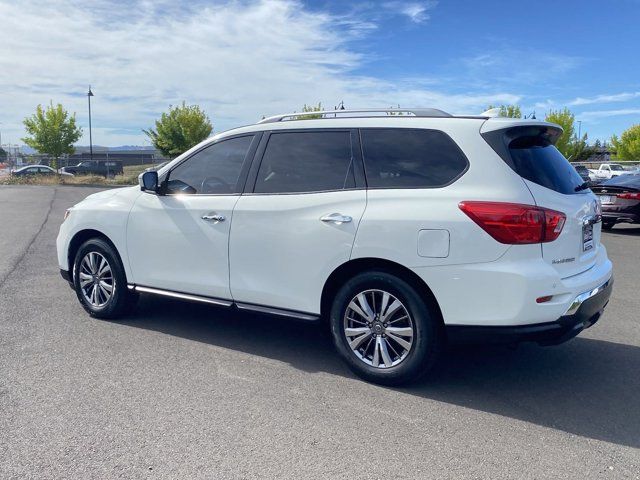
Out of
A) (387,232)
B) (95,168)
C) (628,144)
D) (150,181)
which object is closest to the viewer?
(387,232)

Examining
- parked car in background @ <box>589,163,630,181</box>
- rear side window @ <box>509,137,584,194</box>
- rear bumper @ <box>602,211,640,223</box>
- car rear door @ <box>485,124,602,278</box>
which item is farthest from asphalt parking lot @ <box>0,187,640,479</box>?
parked car in background @ <box>589,163,630,181</box>

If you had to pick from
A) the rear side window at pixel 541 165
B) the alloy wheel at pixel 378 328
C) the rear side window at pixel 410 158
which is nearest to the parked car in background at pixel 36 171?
the rear side window at pixel 410 158

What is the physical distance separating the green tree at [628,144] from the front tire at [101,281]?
57.4m

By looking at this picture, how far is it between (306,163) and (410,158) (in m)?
0.86

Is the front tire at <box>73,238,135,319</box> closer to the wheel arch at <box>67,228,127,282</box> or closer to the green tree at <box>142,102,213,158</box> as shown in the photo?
the wheel arch at <box>67,228,127,282</box>

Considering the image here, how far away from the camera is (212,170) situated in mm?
5078

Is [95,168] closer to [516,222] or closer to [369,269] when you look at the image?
[369,269]

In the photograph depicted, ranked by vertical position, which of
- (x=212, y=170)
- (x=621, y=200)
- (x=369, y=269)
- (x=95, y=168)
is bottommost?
(x=369, y=269)

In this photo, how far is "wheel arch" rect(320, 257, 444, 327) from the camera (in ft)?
13.0

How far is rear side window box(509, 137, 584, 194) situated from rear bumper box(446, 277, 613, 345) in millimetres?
767

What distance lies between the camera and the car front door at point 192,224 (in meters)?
4.85

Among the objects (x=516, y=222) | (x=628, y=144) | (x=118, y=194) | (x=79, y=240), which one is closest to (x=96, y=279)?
(x=79, y=240)

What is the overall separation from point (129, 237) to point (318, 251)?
2099 millimetres

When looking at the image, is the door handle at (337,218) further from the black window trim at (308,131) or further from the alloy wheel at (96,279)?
the alloy wheel at (96,279)
